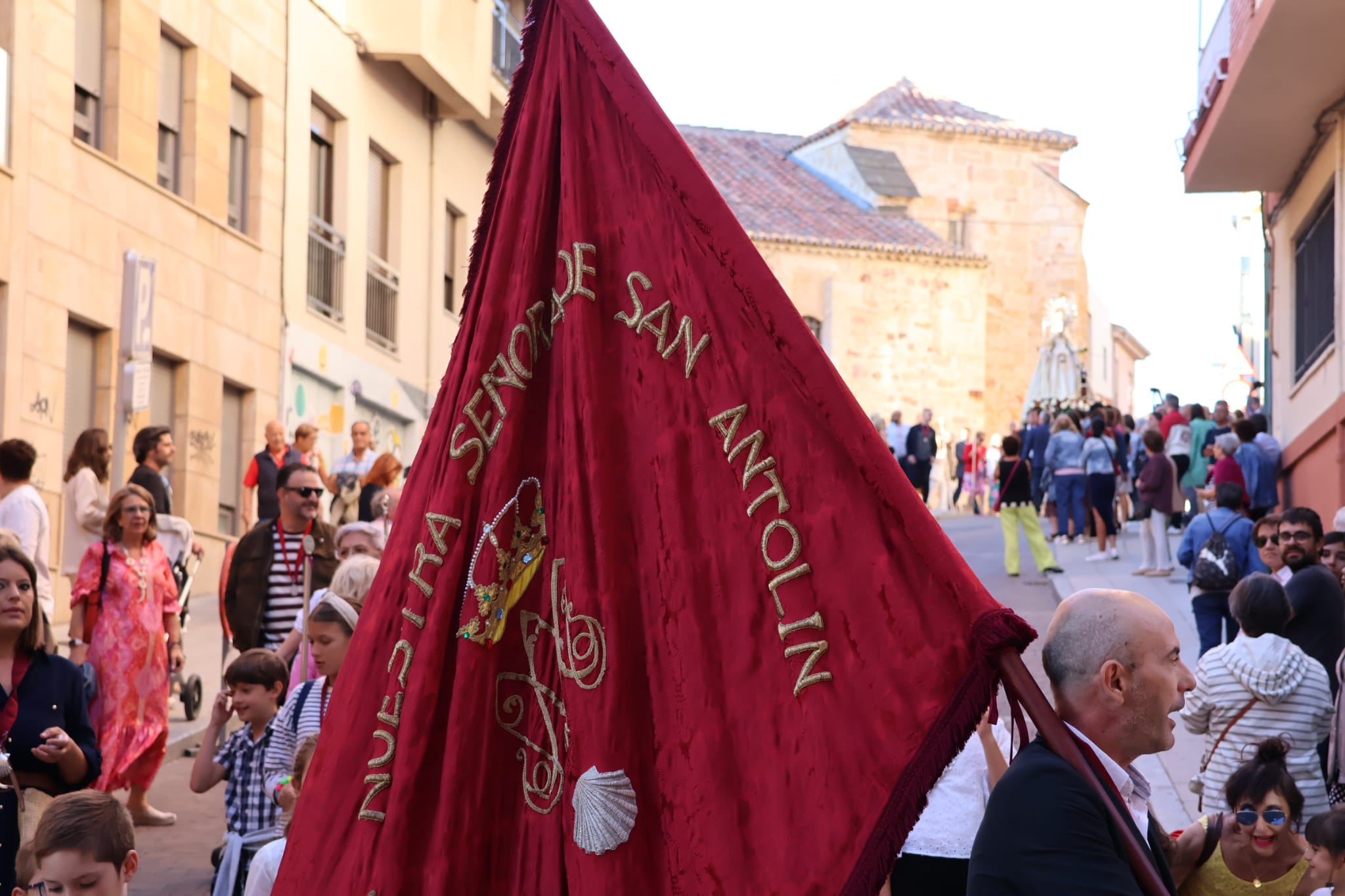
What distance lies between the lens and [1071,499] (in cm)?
2352

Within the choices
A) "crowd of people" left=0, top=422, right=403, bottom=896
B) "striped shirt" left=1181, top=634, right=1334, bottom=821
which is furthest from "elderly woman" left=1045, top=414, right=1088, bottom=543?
"striped shirt" left=1181, top=634, right=1334, bottom=821

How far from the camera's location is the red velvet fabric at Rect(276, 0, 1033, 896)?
9.70ft

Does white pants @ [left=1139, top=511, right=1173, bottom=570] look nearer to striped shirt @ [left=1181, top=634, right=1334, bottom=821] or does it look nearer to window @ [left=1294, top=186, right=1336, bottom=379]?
→ window @ [left=1294, top=186, right=1336, bottom=379]

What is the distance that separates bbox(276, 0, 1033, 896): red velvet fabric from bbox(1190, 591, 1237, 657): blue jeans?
361 inches

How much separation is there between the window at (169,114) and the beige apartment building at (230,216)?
0.04 metres

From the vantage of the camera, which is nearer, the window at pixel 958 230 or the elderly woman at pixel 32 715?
the elderly woman at pixel 32 715

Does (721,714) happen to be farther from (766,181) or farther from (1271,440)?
(766,181)

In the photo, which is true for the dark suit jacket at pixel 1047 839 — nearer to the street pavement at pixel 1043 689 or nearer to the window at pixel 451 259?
the street pavement at pixel 1043 689

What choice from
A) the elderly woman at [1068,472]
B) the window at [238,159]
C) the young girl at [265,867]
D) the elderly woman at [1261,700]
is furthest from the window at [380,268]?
the young girl at [265,867]

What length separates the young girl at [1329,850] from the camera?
576 centimetres

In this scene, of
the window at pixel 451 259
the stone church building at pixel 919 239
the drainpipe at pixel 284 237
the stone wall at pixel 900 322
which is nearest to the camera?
the drainpipe at pixel 284 237

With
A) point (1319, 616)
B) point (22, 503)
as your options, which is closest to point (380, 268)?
point (22, 503)

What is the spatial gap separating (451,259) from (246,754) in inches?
914

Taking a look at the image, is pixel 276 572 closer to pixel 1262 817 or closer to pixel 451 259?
pixel 1262 817
